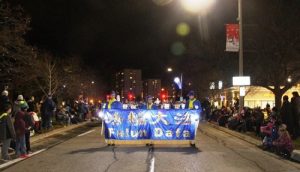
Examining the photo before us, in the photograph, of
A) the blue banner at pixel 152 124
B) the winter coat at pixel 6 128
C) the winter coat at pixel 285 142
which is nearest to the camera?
the winter coat at pixel 6 128

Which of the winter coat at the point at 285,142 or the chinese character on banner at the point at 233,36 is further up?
the chinese character on banner at the point at 233,36

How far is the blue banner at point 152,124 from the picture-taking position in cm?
1623

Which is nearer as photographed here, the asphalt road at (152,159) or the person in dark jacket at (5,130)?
the asphalt road at (152,159)

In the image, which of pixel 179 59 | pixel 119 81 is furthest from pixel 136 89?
pixel 179 59

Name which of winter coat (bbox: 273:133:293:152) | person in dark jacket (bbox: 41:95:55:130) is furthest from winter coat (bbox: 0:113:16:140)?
person in dark jacket (bbox: 41:95:55:130)

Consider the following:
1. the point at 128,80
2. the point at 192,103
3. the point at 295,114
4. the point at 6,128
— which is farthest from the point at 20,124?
the point at 128,80

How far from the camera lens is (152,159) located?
1292 centimetres

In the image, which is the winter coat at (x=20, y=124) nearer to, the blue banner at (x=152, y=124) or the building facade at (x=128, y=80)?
the blue banner at (x=152, y=124)

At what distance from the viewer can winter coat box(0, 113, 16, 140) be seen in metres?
12.7

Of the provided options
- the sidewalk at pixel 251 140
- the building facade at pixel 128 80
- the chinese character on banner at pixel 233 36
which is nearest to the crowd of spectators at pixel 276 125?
the sidewalk at pixel 251 140

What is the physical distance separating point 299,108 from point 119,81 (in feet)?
479

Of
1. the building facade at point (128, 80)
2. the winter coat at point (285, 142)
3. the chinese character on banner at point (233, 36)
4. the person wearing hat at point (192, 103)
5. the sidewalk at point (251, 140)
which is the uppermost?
the building facade at point (128, 80)

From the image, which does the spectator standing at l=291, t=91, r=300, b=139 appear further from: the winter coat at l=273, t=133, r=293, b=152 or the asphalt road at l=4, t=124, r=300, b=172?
the winter coat at l=273, t=133, r=293, b=152

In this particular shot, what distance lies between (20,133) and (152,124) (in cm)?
488
